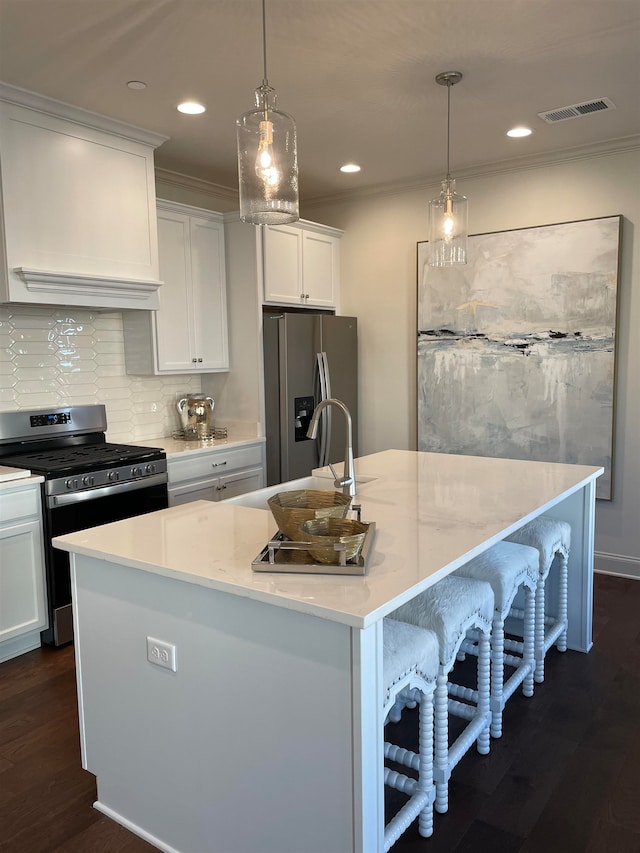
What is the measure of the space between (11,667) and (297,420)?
7.40 feet

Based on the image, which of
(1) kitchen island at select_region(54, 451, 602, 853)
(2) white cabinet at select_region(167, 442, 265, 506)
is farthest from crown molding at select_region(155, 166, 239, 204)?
(1) kitchen island at select_region(54, 451, 602, 853)

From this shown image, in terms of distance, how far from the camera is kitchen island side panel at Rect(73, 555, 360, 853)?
1.46 meters

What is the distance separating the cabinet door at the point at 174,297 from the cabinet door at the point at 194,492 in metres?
0.76

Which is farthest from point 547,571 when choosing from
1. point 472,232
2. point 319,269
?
point 319,269

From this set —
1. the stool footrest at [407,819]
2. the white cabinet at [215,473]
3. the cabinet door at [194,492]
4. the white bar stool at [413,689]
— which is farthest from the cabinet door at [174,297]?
the stool footrest at [407,819]

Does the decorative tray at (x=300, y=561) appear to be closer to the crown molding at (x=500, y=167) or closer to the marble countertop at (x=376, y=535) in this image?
the marble countertop at (x=376, y=535)

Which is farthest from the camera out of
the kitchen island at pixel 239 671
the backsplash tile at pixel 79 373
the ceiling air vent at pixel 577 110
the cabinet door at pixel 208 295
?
the cabinet door at pixel 208 295

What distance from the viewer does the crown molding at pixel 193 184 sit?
14.2 ft

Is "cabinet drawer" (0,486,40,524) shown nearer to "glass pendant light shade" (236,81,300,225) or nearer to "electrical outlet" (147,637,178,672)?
"electrical outlet" (147,637,178,672)

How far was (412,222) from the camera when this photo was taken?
477 centimetres

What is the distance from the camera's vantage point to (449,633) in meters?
1.93

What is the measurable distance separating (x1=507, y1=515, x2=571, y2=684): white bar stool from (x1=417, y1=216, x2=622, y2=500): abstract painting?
131 cm

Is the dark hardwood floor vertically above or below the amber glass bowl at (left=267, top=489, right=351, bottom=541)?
below

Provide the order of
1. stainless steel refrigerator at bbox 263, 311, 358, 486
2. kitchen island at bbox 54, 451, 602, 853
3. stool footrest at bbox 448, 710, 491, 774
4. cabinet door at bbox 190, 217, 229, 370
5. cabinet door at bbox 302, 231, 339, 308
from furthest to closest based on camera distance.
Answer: cabinet door at bbox 302, 231, 339, 308 < stainless steel refrigerator at bbox 263, 311, 358, 486 < cabinet door at bbox 190, 217, 229, 370 < stool footrest at bbox 448, 710, 491, 774 < kitchen island at bbox 54, 451, 602, 853
